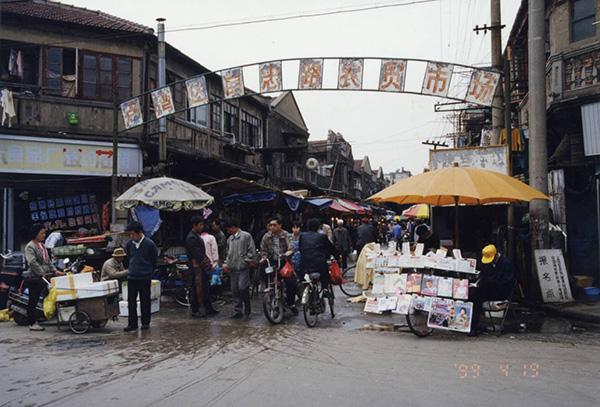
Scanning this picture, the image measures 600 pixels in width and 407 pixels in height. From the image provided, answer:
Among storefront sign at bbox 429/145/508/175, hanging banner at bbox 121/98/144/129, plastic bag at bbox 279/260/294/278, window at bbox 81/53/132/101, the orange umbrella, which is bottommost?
plastic bag at bbox 279/260/294/278

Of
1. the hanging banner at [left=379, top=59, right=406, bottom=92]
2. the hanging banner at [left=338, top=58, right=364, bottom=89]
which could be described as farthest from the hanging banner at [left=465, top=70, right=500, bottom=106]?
the hanging banner at [left=338, top=58, right=364, bottom=89]

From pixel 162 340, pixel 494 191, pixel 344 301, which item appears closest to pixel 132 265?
pixel 162 340

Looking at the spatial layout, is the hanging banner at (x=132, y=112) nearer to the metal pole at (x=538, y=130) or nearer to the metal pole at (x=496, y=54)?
the metal pole at (x=496, y=54)

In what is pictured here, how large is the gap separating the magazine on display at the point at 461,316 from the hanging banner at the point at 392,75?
686 centimetres

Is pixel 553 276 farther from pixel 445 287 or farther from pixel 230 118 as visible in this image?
pixel 230 118

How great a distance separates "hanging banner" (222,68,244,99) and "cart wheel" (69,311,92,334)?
809 cm

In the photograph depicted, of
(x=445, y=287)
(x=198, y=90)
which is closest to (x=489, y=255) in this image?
(x=445, y=287)

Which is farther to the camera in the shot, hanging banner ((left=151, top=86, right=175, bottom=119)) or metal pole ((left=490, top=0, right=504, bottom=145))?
hanging banner ((left=151, top=86, right=175, bottom=119))

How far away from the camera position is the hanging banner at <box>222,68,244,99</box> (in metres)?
14.8

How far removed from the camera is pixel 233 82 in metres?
14.9

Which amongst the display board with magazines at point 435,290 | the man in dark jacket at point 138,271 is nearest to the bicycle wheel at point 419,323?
the display board with magazines at point 435,290

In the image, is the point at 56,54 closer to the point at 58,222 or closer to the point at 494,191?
the point at 58,222

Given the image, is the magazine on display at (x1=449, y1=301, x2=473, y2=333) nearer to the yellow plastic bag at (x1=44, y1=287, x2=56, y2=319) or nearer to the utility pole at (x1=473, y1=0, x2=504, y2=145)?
the yellow plastic bag at (x1=44, y1=287, x2=56, y2=319)
